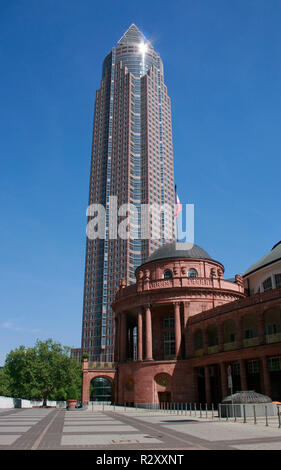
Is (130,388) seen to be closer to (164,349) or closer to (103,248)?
(164,349)

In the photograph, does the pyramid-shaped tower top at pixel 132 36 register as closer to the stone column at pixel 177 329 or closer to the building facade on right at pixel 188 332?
the building facade on right at pixel 188 332

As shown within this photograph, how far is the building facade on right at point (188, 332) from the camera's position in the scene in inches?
1714

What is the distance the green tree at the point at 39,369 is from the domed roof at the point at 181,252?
32.4m

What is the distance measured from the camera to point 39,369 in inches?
2926

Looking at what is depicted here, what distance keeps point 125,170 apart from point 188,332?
10432 centimetres

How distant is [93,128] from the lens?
16338 cm

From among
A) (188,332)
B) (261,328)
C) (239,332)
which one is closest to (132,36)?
(188,332)

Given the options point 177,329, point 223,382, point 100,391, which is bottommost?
point 100,391

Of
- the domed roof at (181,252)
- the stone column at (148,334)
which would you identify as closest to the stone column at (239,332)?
the stone column at (148,334)

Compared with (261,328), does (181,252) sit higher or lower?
higher

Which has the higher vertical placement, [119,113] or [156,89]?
[156,89]

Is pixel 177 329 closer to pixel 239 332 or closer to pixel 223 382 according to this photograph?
pixel 223 382
